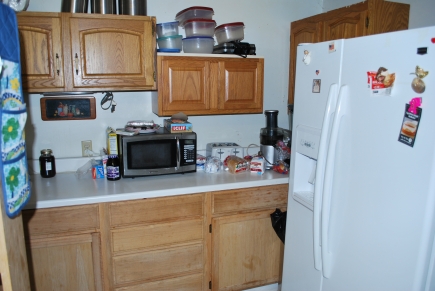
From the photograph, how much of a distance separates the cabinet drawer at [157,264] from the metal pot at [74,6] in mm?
1491

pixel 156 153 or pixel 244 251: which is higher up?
pixel 156 153

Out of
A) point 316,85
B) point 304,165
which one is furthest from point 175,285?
point 316,85

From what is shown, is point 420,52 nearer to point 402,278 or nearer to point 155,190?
point 402,278

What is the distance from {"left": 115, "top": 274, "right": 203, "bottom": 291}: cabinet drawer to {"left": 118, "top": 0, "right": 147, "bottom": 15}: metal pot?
1689 mm

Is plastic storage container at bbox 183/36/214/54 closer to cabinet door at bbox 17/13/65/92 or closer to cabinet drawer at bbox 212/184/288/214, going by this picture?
cabinet door at bbox 17/13/65/92

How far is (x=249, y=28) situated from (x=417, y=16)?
44.5 inches

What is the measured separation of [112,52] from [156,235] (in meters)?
1.14

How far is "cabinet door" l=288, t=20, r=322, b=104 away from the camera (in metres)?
2.34

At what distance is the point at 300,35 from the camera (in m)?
2.55

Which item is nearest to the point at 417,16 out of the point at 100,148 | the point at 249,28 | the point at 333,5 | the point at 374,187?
the point at 333,5

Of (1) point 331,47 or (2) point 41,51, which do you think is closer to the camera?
(1) point 331,47

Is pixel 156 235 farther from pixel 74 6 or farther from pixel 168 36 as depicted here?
pixel 74 6

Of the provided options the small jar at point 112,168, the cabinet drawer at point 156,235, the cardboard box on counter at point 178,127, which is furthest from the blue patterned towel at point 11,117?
the cardboard box on counter at point 178,127

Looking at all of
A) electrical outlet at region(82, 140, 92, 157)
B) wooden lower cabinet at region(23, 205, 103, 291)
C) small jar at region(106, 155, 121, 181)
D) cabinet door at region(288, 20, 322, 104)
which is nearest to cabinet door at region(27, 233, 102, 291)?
wooden lower cabinet at region(23, 205, 103, 291)
